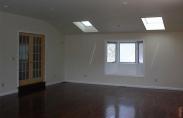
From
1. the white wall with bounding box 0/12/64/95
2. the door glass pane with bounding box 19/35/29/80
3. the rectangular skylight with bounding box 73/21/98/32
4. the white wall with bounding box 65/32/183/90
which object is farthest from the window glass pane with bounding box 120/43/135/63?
the door glass pane with bounding box 19/35/29/80

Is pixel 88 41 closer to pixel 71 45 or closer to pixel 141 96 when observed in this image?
pixel 71 45

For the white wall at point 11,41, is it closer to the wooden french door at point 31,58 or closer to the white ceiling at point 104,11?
the wooden french door at point 31,58

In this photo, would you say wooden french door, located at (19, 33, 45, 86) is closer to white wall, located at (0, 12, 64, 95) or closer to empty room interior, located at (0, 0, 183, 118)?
empty room interior, located at (0, 0, 183, 118)

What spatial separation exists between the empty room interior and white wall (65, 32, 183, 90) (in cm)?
3

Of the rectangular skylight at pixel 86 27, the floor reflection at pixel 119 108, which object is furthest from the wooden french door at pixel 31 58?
the floor reflection at pixel 119 108

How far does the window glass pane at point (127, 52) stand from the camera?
32.1 ft

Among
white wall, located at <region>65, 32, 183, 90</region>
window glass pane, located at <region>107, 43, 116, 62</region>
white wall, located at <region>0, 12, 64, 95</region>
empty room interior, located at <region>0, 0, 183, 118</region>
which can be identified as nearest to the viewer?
empty room interior, located at <region>0, 0, 183, 118</region>

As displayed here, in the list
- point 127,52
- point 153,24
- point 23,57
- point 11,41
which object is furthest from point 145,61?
point 11,41

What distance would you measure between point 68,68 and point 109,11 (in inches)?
158

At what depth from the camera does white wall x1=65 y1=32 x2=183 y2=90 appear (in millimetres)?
8117

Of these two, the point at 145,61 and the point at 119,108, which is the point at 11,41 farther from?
the point at 145,61

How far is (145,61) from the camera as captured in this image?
27.9ft

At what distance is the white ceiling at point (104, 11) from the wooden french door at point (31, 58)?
2.64ft

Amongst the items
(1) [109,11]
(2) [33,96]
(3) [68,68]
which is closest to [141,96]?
(1) [109,11]
